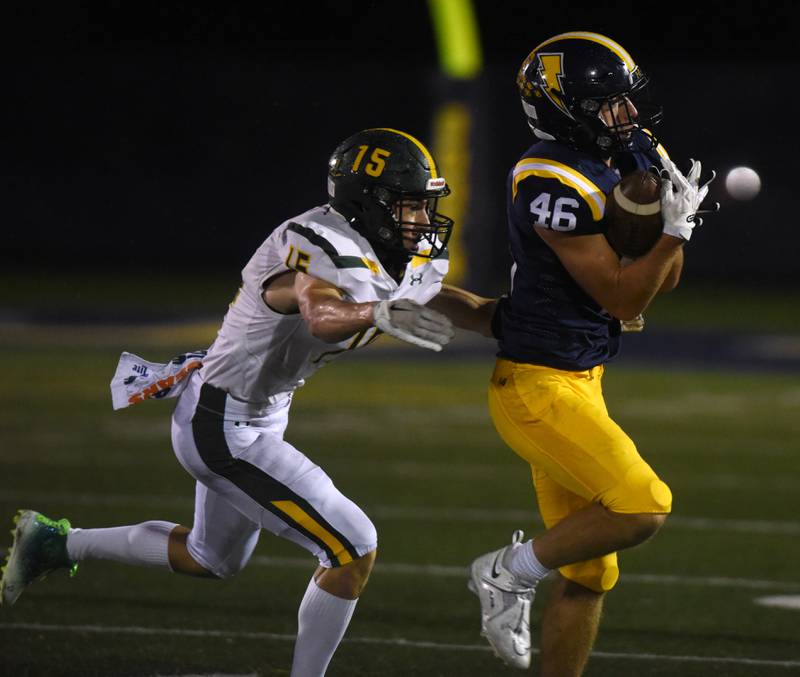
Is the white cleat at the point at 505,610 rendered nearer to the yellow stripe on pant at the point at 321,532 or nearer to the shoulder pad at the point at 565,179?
the yellow stripe on pant at the point at 321,532

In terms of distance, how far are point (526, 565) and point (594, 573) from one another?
0.20 metres

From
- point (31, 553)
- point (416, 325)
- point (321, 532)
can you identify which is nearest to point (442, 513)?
point (31, 553)

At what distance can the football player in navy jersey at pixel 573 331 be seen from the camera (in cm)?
357

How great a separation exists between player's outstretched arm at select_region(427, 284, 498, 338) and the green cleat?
1228 millimetres

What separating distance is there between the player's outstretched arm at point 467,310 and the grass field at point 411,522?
0.99 meters

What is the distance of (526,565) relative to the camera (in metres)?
3.69

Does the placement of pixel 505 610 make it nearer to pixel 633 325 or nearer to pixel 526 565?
pixel 526 565

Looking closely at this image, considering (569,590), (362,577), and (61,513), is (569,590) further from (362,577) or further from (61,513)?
(61,513)

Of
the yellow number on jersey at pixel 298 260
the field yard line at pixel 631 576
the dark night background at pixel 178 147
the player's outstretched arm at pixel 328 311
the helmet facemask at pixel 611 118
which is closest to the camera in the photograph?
the player's outstretched arm at pixel 328 311

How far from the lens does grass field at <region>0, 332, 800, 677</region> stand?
4.40m

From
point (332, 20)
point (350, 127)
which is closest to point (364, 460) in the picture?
point (350, 127)

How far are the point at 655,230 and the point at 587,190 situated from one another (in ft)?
0.62

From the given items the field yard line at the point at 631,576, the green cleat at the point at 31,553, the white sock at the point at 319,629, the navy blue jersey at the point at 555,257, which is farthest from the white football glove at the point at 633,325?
the green cleat at the point at 31,553

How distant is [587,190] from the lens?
3627 mm
